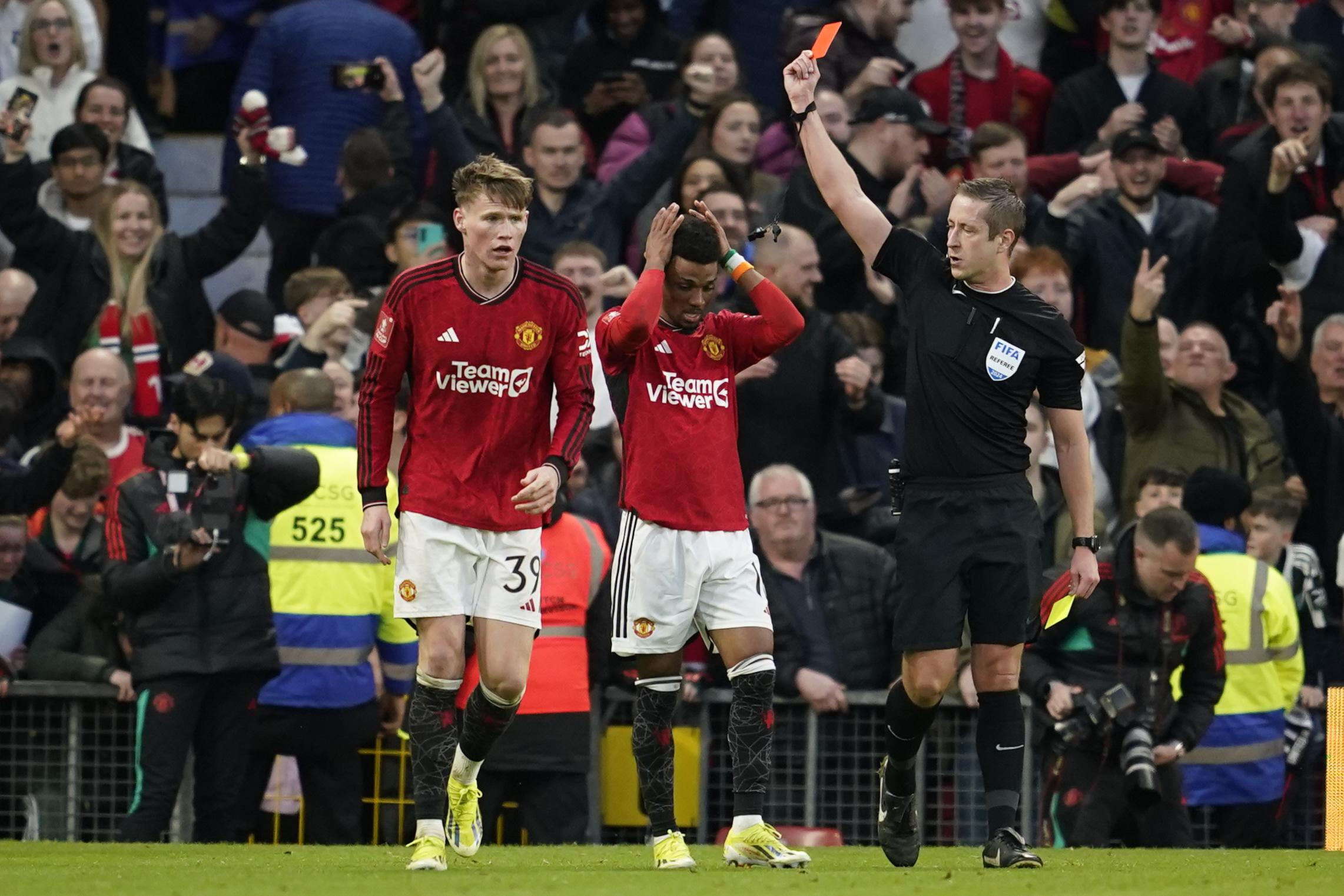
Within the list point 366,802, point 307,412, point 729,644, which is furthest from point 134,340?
point 729,644

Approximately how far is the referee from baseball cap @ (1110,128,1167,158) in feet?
17.9

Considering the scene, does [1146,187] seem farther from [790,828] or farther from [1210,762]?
[790,828]

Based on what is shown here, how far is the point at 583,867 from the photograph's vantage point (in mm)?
8070

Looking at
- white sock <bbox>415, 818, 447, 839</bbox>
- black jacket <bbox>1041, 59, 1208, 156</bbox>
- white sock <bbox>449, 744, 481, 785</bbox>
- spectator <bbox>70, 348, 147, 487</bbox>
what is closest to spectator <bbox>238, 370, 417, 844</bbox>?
spectator <bbox>70, 348, 147, 487</bbox>

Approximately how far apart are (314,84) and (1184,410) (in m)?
5.80

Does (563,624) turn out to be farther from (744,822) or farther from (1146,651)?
(1146,651)

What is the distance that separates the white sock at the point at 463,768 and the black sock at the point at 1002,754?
5.98ft

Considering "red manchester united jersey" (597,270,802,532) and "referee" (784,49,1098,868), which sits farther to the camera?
"red manchester united jersey" (597,270,802,532)

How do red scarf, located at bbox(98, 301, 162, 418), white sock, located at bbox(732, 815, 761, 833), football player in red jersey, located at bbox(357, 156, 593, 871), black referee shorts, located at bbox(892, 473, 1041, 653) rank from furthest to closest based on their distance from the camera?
1. red scarf, located at bbox(98, 301, 162, 418)
2. white sock, located at bbox(732, 815, 761, 833)
3. football player in red jersey, located at bbox(357, 156, 593, 871)
4. black referee shorts, located at bbox(892, 473, 1041, 653)

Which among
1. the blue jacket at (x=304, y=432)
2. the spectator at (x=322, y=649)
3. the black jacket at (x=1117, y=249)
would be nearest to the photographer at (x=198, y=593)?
the spectator at (x=322, y=649)

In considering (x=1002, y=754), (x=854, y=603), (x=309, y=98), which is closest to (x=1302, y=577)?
(x=854, y=603)

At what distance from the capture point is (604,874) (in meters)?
7.59

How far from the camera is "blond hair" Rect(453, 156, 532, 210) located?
7867 millimetres

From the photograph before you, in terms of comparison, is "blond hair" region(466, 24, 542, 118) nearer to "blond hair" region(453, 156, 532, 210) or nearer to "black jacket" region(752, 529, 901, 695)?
"black jacket" region(752, 529, 901, 695)
